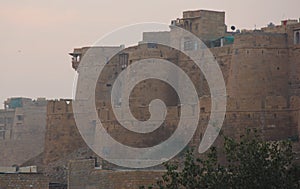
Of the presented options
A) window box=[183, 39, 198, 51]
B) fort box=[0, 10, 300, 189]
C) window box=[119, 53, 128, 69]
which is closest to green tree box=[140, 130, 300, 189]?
fort box=[0, 10, 300, 189]

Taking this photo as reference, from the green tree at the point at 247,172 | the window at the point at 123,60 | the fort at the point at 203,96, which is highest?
the window at the point at 123,60

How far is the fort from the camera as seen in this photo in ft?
115

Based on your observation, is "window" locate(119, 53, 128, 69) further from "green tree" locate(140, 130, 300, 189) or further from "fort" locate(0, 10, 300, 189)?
"green tree" locate(140, 130, 300, 189)

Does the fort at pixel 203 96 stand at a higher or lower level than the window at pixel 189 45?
lower

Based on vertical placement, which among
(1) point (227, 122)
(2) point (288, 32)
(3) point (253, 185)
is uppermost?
(2) point (288, 32)

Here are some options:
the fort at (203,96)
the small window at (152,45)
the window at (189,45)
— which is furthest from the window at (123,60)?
the window at (189,45)

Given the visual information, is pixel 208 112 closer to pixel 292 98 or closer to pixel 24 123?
pixel 292 98

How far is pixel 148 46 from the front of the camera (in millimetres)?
42219

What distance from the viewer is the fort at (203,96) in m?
35.1

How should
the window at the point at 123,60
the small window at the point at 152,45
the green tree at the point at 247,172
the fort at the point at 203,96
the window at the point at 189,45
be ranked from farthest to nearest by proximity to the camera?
the window at the point at 123,60 < the small window at the point at 152,45 < the window at the point at 189,45 < the fort at the point at 203,96 < the green tree at the point at 247,172

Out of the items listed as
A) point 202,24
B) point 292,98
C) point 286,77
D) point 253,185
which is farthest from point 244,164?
point 202,24

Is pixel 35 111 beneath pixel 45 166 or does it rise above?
above

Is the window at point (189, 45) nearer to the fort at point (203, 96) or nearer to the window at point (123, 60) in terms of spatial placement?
the fort at point (203, 96)

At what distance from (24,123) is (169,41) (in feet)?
48.0
